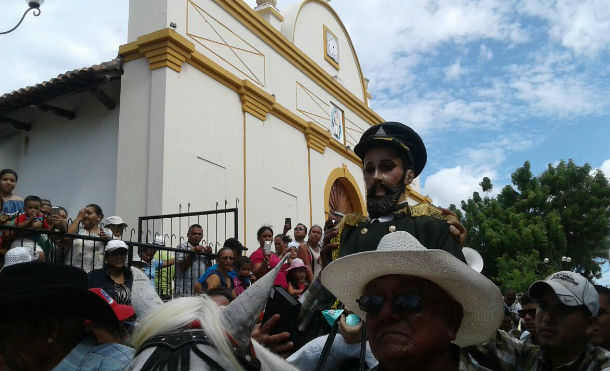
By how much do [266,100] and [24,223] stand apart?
23.0 feet

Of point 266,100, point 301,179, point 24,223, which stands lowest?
point 24,223

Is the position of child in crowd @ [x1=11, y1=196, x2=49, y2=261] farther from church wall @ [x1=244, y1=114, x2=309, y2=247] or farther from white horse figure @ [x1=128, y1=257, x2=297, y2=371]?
church wall @ [x1=244, y1=114, x2=309, y2=247]

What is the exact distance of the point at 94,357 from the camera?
2.46 m

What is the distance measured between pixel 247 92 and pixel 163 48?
2.36m

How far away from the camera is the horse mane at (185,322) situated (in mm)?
1976

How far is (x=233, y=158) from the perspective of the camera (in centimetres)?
1144

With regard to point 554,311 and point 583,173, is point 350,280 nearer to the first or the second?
point 554,311

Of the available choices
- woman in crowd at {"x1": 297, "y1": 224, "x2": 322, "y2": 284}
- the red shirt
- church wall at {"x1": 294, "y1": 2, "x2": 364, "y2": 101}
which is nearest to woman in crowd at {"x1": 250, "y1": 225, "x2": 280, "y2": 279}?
woman in crowd at {"x1": 297, "y1": 224, "x2": 322, "y2": 284}

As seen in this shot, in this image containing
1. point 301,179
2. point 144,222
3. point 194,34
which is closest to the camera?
point 144,222

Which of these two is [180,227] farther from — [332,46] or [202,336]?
[332,46]

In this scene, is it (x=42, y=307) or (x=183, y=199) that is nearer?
(x=42, y=307)

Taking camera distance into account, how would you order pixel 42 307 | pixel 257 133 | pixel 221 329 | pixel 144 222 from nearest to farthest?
pixel 221 329
pixel 42 307
pixel 144 222
pixel 257 133

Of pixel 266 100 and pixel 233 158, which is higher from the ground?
pixel 266 100

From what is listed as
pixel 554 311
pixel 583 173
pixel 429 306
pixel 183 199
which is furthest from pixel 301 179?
pixel 583 173
